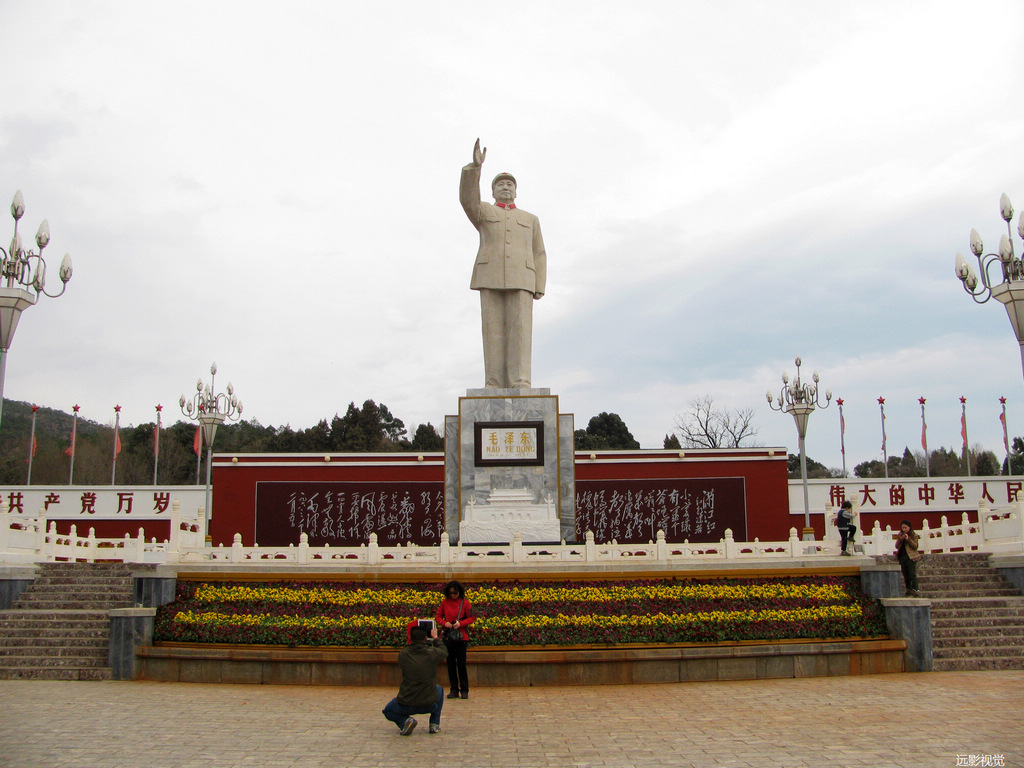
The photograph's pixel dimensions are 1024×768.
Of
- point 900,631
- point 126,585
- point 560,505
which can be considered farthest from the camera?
point 560,505

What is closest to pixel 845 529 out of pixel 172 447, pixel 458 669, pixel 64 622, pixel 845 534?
pixel 845 534

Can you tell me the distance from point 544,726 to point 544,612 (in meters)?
2.80

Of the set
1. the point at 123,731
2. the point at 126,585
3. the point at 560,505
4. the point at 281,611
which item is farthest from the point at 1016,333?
the point at 126,585

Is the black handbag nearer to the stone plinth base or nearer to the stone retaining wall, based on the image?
the stone retaining wall

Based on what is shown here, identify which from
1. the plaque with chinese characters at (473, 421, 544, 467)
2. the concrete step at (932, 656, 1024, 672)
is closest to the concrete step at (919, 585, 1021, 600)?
the concrete step at (932, 656, 1024, 672)

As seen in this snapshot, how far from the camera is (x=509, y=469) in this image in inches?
507

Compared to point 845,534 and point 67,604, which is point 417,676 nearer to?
point 845,534

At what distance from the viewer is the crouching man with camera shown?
5742 millimetres

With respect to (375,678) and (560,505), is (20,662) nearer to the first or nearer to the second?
(375,678)

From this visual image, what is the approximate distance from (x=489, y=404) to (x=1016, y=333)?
7051mm

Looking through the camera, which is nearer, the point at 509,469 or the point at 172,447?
the point at 509,469

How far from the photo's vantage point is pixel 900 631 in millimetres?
8977

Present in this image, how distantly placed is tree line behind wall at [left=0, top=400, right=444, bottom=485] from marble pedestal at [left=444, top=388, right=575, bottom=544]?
19.2m

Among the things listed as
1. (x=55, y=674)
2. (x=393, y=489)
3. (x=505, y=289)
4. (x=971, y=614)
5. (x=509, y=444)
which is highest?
(x=505, y=289)
